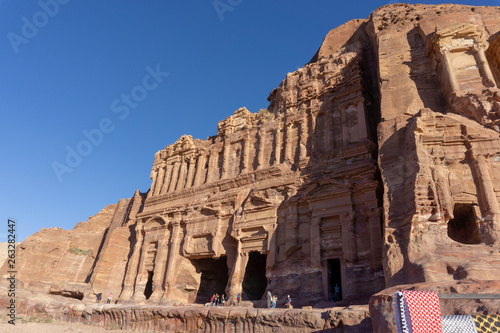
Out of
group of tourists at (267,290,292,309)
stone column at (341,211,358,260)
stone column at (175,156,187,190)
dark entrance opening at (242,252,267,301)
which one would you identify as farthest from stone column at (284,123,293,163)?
stone column at (175,156,187,190)

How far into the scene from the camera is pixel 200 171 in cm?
2631

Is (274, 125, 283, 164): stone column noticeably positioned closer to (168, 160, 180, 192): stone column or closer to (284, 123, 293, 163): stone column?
(284, 123, 293, 163): stone column

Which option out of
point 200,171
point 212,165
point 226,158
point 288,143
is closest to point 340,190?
point 288,143

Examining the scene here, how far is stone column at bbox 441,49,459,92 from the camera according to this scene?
598 inches

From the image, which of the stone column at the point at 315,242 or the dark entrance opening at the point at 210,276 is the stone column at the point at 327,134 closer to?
the stone column at the point at 315,242

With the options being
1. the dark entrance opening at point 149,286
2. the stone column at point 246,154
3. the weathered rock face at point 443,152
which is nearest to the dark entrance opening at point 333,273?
the weathered rock face at point 443,152

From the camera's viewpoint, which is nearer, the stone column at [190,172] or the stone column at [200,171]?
the stone column at [200,171]

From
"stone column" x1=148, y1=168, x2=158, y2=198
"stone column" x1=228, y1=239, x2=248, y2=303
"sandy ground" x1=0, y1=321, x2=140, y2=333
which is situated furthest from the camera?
"stone column" x1=148, y1=168, x2=158, y2=198

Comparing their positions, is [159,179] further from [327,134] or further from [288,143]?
[327,134]

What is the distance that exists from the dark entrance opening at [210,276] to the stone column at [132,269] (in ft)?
16.6

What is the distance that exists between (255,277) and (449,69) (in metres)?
15.7

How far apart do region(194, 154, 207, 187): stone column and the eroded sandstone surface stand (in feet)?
0.37

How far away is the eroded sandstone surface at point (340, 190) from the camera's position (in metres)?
11.7

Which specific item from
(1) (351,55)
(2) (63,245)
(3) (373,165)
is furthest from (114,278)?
(1) (351,55)
